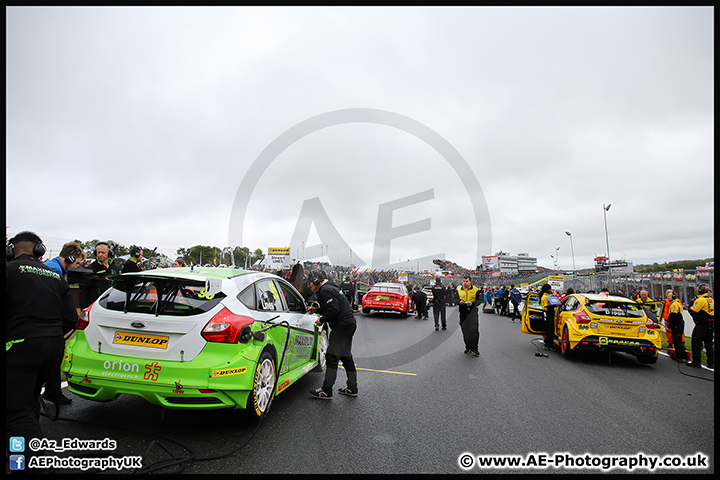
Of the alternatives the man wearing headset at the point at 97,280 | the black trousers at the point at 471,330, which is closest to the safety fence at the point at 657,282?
the black trousers at the point at 471,330

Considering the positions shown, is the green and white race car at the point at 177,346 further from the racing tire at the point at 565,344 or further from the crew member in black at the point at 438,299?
the crew member in black at the point at 438,299

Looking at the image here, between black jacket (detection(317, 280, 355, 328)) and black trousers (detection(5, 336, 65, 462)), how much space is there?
3163 mm

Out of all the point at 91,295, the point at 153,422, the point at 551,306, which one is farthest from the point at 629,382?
the point at 91,295

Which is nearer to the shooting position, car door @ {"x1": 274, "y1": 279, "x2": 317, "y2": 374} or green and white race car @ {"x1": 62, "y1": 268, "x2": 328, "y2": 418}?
green and white race car @ {"x1": 62, "y1": 268, "x2": 328, "y2": 418}

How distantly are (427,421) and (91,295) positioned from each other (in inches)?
210

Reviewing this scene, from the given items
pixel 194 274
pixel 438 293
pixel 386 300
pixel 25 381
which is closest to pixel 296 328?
pixel 194 274

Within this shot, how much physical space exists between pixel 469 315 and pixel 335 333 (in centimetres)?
455

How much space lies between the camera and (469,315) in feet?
29.6

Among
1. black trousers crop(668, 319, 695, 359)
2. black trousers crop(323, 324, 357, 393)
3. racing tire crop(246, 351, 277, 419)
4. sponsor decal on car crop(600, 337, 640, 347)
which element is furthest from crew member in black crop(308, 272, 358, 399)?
black trousers crop(668, 319, 695, 359)

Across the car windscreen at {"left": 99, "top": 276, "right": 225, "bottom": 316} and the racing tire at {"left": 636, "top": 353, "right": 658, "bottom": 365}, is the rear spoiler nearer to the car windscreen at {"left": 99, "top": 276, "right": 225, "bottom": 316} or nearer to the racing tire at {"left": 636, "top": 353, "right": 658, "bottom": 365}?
the car windscreen at {"left": 99, "top": 276, "right": 225, "bottom": 316}

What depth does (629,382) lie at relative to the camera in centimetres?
661

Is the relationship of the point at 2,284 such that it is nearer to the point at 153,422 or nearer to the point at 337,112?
the point at 153,422

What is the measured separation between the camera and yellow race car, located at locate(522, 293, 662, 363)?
26.1ft

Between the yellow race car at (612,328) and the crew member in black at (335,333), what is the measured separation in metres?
5.45
